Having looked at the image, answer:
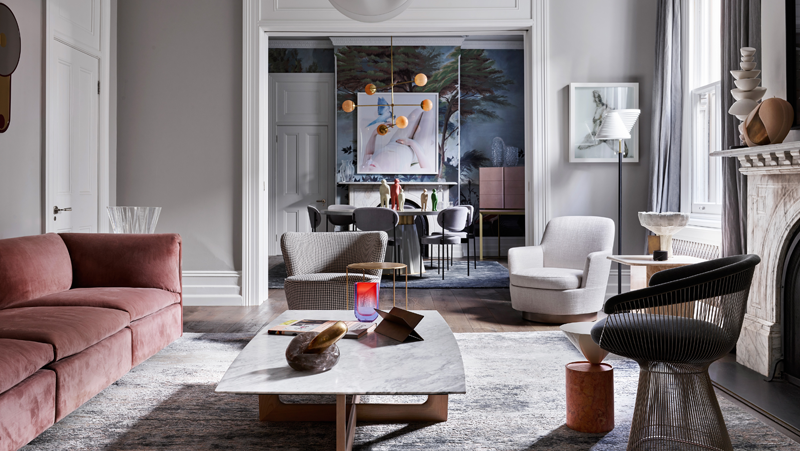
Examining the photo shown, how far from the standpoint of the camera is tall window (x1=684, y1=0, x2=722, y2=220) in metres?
4.32

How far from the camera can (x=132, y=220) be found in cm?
400

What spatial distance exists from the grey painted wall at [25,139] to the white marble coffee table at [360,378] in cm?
240

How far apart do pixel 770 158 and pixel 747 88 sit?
1.41 feet

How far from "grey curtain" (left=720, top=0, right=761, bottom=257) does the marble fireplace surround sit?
0.21 meters

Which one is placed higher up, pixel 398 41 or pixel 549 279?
pixel 398 41

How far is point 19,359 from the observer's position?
204 centimetres

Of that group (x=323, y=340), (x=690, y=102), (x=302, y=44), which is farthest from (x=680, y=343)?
(x=302, y=44)

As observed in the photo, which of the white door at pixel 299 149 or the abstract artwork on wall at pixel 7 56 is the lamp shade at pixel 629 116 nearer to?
the abstract artwork on wall at pixel 7 56

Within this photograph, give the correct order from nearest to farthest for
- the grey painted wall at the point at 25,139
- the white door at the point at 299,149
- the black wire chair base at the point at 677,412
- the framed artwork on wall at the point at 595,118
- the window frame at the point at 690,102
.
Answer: the black wire chair base at the point at 677,412 < the grey painted wall at the point at 25,139 < the window frame at the point at 690,102 < the framed artwork on wall at the point at 595,118 < the white door at the point at 299,149

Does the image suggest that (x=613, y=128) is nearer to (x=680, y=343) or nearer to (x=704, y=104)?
(x=704, y=104)

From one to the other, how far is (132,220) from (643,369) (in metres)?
3.37

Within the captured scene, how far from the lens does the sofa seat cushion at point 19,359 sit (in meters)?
1.95

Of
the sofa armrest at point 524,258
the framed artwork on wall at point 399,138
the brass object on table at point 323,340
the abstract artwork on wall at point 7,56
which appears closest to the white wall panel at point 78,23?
the abstract artwork on wall at point 7,56

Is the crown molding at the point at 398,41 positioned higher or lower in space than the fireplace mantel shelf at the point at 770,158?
higher
